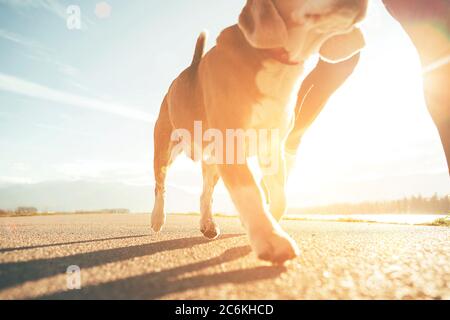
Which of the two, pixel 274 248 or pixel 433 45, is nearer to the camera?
→ pixel 274 248

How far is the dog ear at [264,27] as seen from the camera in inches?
83.2

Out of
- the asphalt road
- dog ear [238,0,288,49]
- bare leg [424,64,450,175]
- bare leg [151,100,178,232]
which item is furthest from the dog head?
bare leg [151,100,178,232]

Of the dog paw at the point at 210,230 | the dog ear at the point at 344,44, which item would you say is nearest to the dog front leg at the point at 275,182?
the dog paw at the point at 210,230

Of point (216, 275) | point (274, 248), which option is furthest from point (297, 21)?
point (216, 275)

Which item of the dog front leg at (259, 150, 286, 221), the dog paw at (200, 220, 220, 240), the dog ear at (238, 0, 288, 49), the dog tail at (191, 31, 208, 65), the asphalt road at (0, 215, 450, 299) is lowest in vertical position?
the asphalt road at (0, 215, 450, 299)

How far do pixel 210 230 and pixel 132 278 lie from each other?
1.81m

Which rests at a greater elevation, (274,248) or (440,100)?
(440,100)

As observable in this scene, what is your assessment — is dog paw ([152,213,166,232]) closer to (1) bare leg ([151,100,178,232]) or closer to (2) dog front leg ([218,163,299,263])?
(1) bare leg ([151,100,178,232])

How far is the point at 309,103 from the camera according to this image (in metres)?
4.07

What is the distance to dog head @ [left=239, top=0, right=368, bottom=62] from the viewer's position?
6.97ft

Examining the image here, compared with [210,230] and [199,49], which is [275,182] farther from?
[199,49]

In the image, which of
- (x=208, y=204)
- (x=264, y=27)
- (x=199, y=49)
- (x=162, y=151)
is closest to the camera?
(x=264, y=27)

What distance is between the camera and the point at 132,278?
134 cm
